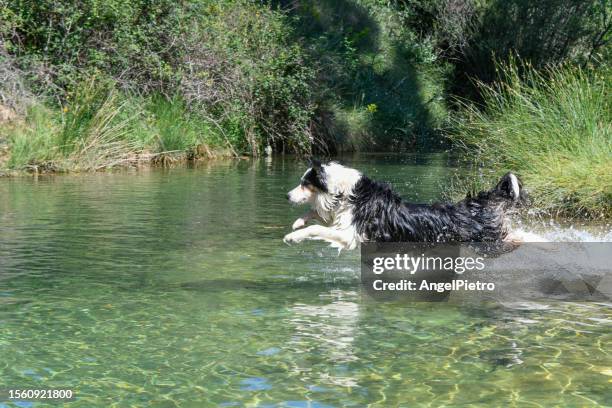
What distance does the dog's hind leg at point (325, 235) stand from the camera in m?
7.97

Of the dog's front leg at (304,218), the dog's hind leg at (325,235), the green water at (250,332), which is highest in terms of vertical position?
the dog's front leg at (304,218)

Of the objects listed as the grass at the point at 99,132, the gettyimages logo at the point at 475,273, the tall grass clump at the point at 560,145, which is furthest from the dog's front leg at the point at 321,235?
the grass at the point at 99,132

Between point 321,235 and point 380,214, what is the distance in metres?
0.54

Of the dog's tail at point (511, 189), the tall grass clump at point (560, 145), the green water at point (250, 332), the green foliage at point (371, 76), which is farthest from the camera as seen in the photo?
the green foliage at point (371, 76)

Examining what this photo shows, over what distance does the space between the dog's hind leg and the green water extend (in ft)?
1.39

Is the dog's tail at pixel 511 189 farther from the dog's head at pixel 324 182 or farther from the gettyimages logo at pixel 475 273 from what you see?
the dog's head at pixel 324 182

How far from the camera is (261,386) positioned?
548 cm

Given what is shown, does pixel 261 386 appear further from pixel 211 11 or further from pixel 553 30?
pixel 553 30

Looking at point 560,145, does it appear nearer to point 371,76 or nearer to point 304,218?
point 304,218

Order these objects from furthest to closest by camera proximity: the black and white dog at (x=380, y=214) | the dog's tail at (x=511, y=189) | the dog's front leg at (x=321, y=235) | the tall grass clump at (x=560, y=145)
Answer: the tall grass clump at (x=560, y=145) → the dog's tail at (x=511, y=189) → the black and white dog at (x=380, y=214) → the dog's front leg at (x=321, y=235)

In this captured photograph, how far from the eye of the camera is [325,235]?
804cm

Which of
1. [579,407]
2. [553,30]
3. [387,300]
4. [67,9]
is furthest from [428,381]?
[553,30]

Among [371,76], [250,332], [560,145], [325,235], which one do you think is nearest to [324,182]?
[325,235]

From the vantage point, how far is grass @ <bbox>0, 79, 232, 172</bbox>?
1723 cm
